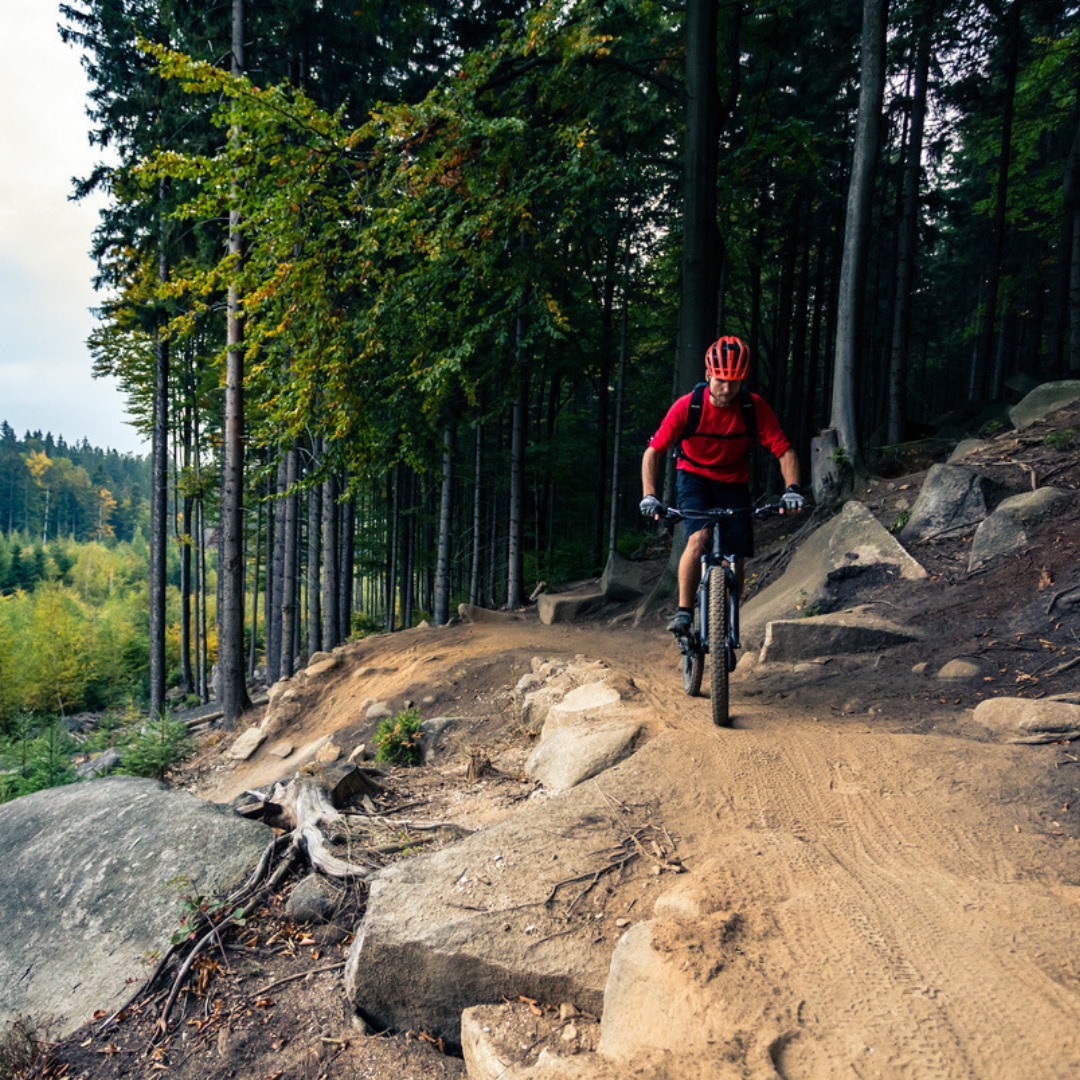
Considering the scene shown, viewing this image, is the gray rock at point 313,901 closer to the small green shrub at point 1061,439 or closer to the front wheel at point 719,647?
the front wheel at point 719,647

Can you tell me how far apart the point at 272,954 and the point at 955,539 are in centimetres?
725

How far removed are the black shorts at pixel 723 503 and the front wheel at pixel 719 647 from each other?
32 centimetres

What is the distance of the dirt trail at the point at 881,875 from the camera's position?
6.08ft

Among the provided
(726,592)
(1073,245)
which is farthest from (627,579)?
(1073,245)

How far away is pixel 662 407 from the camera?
24.2 meters

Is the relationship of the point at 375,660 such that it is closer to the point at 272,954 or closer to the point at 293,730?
the point at 293,730

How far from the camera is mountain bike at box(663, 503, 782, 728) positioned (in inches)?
182

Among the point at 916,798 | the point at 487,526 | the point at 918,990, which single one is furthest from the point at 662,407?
the point at 918,990

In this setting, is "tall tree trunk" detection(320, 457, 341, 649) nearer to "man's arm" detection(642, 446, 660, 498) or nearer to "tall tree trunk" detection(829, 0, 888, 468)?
"tall tree trunk" detection(829, 0, 888, 468)

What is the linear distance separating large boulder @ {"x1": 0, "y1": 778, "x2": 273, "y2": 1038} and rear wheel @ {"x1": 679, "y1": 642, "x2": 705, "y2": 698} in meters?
3.20

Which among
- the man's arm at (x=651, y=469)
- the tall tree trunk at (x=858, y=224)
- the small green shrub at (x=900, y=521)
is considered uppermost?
the tall tree trunk at (x=858, y=224)

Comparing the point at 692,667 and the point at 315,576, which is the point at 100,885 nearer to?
the point at 692,667

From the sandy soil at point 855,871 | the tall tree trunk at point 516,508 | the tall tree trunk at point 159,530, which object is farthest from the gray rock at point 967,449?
the tall tree trunk at point 159,530

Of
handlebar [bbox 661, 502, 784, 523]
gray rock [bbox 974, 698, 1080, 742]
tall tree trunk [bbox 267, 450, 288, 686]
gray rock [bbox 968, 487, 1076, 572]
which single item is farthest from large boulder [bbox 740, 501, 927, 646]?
tall tree trunk [bbox 267, 450, 288, 686]
